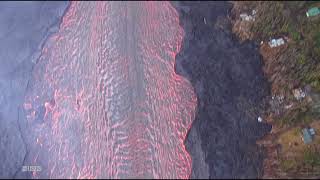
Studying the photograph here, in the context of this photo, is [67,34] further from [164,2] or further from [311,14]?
[311,14]

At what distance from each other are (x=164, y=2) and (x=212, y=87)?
1.41 meters

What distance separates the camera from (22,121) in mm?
4277

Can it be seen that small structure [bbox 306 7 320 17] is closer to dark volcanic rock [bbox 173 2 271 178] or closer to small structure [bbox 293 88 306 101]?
dark volcanic rock [bbox 173 2 271 178]

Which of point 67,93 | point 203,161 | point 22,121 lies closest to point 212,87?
point 203,161

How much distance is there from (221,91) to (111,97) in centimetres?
135

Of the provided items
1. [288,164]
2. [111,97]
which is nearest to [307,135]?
[288,164]

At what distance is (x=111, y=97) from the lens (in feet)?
14.5

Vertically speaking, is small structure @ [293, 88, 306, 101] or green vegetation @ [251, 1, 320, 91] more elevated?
green vegetation @ [251, 1, 320, 91]

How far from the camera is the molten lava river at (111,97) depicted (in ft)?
13.6

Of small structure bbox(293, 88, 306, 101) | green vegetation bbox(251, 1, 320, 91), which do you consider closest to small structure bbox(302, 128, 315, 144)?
small structure bbox(293, 88, 306, 101)

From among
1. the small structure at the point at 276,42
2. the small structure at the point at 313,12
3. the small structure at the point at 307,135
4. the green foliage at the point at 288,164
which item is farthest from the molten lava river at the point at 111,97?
the small structure at the point at 313,12

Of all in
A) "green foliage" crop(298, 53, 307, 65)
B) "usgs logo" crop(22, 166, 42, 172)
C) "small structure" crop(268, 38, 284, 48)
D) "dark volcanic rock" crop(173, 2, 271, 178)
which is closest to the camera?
"usgs logo" crop(22, 166, 42, 172)

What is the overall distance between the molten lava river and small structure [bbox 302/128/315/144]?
1298mm

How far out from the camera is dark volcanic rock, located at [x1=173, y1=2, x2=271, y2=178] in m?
4.16
